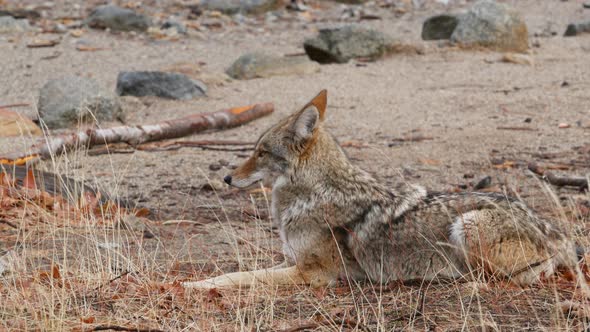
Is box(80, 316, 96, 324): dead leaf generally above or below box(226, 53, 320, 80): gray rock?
above

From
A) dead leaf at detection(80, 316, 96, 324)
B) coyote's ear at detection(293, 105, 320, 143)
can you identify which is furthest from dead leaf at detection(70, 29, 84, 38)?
dead leaf at detection(80, 316, 96, 324)

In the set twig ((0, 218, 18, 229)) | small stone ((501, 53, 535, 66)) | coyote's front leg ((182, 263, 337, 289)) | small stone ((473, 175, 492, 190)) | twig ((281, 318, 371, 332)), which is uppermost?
twig ((281, 318, 371, 332))

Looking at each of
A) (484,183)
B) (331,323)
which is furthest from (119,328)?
(484,183)

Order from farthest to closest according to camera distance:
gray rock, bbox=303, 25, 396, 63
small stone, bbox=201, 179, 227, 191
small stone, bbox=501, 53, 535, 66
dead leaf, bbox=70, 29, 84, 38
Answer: dead leaf, bbox=70, 29, 84, 38 < gray rock, bbox=303, 25, 396, 63 < small stone, bbox=501, 53, 535, 66 < small stone, bbox=201, 179, 227, 191

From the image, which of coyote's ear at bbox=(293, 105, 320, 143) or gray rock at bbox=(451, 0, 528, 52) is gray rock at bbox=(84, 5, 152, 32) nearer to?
gray rock at bbox=(451, 0, 528, 52)

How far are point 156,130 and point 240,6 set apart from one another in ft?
39.0

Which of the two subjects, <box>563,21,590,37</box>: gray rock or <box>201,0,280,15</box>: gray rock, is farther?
<box>201,0,280,15</box>: gray rock

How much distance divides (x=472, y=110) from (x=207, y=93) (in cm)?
387

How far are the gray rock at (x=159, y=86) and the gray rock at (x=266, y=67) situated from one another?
4.31ft

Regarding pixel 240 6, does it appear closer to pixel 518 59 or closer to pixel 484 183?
pixel 518 59

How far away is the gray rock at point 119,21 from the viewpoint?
1903 cm

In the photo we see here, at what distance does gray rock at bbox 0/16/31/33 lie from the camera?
1810 cm

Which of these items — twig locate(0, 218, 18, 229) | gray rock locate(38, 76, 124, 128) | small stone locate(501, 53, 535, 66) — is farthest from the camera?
small stone locate(501, 53, 535, 66)

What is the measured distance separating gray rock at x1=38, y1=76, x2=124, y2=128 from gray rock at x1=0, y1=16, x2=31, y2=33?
7.21 meters
